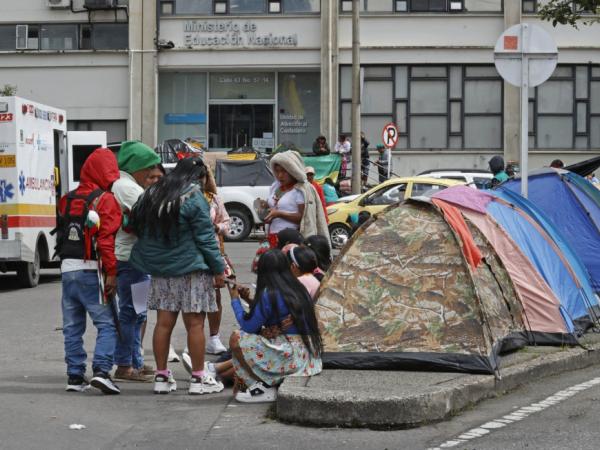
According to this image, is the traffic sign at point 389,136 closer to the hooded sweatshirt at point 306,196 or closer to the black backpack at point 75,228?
the hooded sweatshirt at point 306,196

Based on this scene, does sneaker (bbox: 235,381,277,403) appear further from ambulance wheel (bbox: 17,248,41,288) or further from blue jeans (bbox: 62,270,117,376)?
ambulance wheel (bbox: 17,248,41,288)

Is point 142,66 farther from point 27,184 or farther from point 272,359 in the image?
point 272,359

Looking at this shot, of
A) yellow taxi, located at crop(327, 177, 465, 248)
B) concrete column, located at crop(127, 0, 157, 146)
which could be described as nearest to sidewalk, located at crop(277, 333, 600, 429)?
yellow taxi, located at crop(327, 177, 465, 248)

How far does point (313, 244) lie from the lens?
10445mm

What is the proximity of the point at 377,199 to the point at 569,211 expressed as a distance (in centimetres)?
1059

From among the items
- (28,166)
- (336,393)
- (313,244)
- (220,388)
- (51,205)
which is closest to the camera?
(336,393)

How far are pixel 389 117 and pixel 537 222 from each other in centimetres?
2541

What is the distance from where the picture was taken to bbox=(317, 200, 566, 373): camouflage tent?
9.14 metres

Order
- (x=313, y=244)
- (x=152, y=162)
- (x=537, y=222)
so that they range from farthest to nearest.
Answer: (x=537, y=222) < (x=313, y=244) < (x=152, y=162)

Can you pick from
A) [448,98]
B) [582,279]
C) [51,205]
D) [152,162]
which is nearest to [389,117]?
[448,98]

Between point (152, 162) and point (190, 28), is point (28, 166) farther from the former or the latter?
point (190, 28)

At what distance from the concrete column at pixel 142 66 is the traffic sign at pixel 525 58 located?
26288 millimetres

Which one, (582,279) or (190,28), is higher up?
(190,28)

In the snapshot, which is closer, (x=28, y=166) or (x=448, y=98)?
(x=28, y=166)
